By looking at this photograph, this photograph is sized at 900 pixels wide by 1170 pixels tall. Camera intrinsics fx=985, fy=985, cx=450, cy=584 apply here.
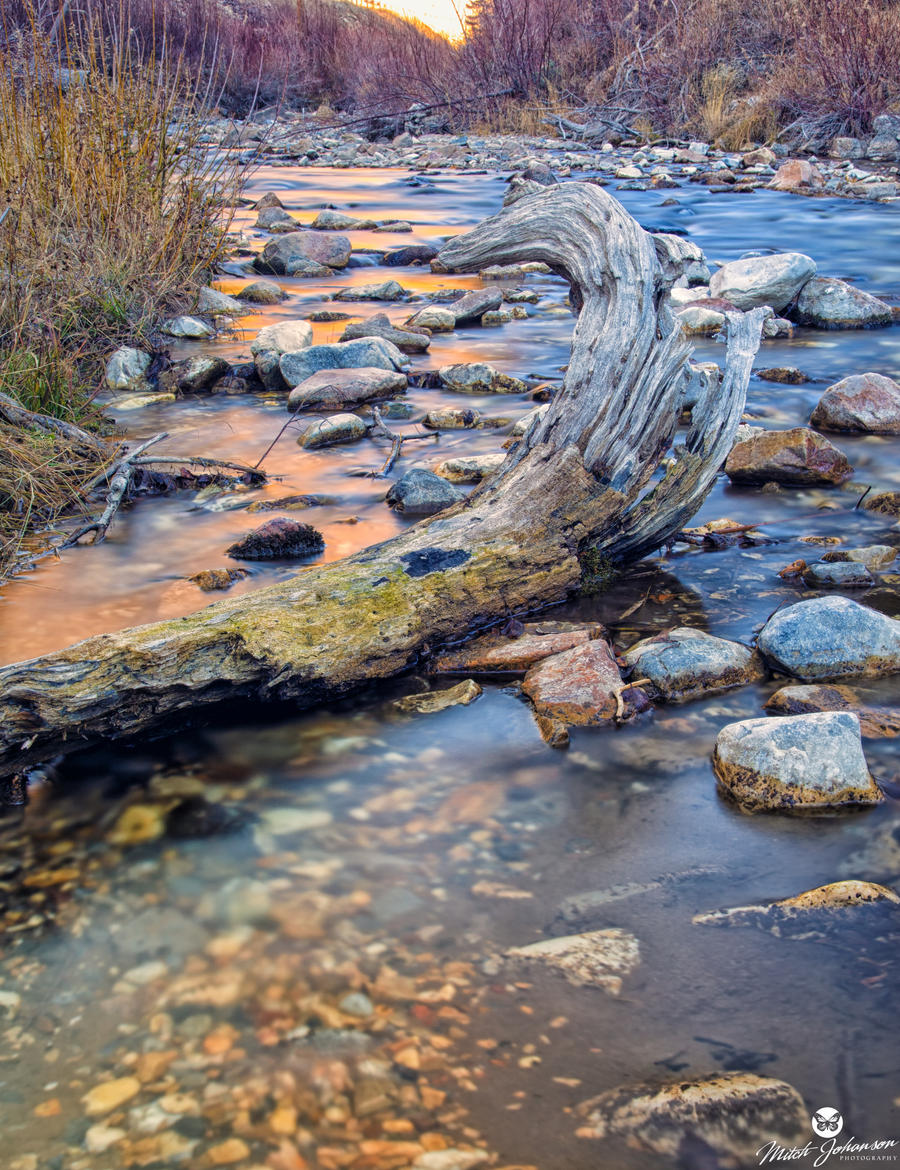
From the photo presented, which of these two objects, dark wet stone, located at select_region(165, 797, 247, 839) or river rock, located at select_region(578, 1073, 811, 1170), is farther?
dark wet stone, located at select_region(165, 797, 247, 839)

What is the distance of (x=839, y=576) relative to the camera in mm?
3166

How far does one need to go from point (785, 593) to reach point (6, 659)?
2344mm

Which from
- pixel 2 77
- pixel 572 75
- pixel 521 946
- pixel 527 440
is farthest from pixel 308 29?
pixel 521 946

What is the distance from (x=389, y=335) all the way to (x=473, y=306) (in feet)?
3.66

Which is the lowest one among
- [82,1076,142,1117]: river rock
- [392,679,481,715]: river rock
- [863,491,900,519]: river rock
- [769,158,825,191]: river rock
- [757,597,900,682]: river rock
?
[82,1076,142,1117]: river rock

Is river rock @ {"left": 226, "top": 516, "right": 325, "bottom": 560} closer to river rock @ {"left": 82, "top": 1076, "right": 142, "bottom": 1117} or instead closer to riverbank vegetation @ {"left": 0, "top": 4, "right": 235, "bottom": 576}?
riverbank vegetation @ {"left": 0, "top": 4, "right": 235, "bottom": 576}

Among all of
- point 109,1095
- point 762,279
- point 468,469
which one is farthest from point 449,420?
point 109,1095

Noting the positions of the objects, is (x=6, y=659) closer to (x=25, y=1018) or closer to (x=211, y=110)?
(x=25, y=1018)

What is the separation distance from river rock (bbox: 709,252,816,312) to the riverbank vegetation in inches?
135

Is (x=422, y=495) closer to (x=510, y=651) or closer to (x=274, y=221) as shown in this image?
(x=510, y=651)

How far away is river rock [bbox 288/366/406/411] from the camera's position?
16.7 feet

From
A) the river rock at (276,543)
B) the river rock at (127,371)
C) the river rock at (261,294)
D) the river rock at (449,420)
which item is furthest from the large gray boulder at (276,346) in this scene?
the river rock at (276,543)

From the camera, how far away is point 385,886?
196cm

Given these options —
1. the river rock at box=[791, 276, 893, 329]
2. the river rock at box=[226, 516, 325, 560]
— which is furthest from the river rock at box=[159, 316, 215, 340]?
the river rock at box=[791, 276, 893, 329]
